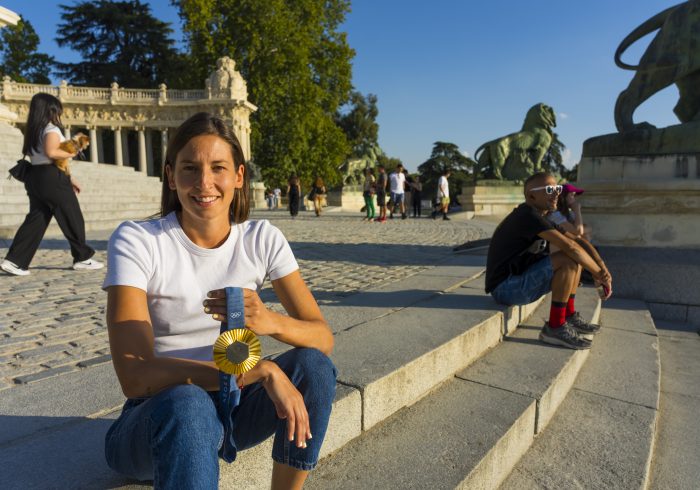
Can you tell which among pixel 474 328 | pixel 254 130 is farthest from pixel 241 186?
pixel 254 130

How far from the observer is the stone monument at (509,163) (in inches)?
715

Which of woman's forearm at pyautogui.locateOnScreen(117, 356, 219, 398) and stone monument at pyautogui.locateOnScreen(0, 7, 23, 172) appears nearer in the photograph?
woman's forearm at pyautogui.locateOnScreen(117, 356, 219, 398)

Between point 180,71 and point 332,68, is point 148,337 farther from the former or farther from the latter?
point 180,71

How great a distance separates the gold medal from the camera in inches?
50.5

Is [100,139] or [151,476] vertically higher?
[100,139]

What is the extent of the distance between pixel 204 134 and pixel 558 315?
8.81ft

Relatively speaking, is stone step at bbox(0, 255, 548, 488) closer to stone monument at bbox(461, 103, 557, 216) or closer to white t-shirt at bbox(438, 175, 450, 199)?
white t-shirt at bbox(438, 175, 450, 199)

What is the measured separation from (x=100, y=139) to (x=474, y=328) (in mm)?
47147

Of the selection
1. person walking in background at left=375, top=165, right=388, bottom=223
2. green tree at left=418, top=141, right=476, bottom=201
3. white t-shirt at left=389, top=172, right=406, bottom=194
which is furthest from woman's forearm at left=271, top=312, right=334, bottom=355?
green tree at left=418, top=141, right=476, bottom=201

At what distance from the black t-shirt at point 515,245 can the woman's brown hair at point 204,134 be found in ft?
7.72

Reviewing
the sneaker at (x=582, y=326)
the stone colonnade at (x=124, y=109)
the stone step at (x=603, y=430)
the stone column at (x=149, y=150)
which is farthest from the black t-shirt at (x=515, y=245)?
the stone column at (x=149, y=150)

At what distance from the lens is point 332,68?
32.8 m

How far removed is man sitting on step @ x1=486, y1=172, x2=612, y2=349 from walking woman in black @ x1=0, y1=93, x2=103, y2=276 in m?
4.54

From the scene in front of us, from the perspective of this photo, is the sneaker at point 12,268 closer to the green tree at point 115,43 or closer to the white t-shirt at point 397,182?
the white t-shirt at point 397,182
